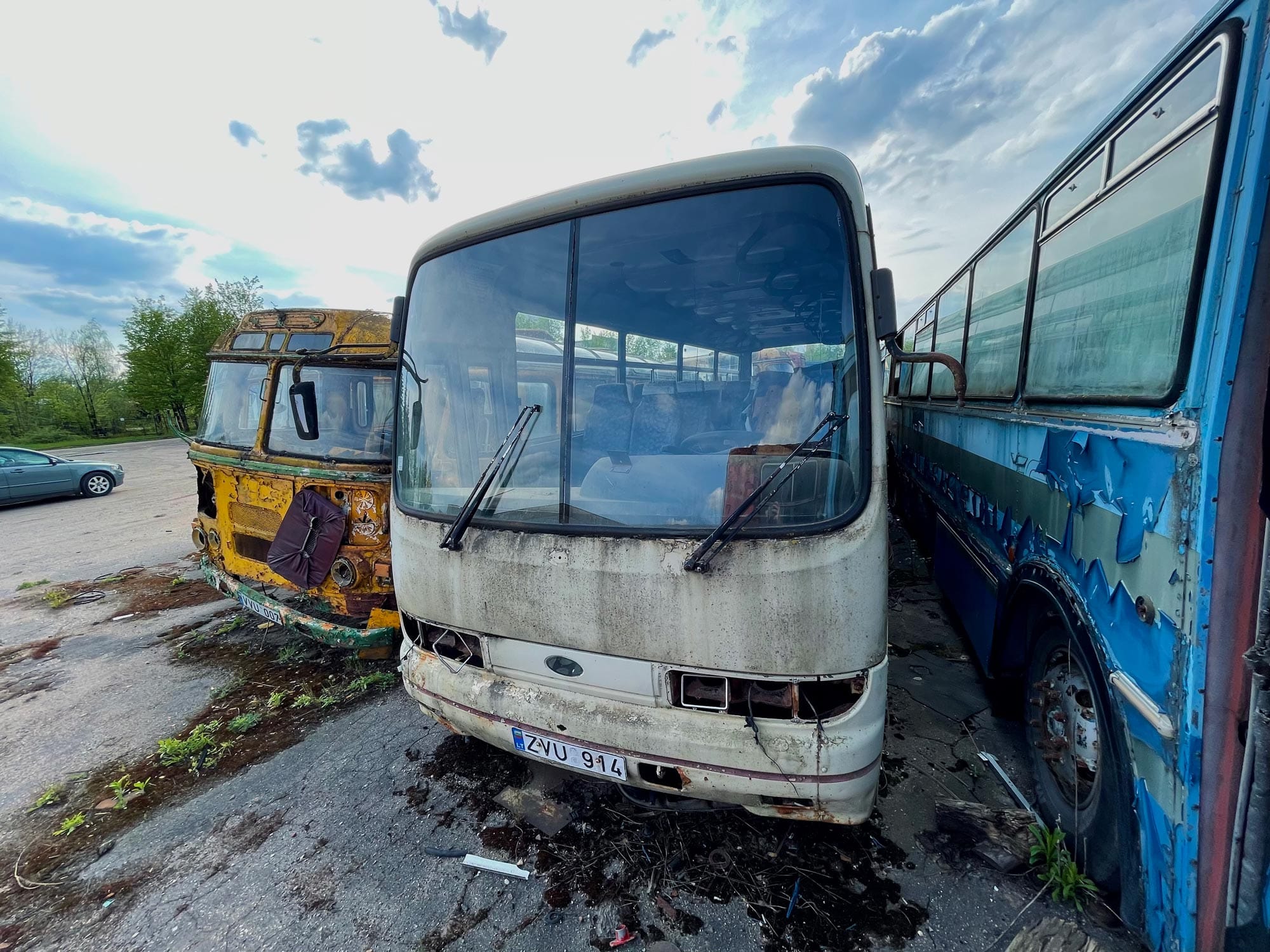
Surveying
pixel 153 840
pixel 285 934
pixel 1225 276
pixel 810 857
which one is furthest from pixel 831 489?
pixel 153 840

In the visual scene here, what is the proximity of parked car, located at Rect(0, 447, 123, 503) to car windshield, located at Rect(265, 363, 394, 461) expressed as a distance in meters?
12.9

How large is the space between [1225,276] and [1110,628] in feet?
3.75

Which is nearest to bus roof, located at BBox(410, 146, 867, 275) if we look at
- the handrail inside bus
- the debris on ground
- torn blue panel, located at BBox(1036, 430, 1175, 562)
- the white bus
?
the white bus

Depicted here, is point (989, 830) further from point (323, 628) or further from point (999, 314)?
point (323, 628)

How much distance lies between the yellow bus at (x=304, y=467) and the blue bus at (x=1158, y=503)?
11.7 feet

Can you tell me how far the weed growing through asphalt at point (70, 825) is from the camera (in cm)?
274

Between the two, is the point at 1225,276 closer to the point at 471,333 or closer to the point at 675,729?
the point at 675,729

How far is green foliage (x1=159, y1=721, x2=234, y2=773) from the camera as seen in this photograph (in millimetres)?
3236

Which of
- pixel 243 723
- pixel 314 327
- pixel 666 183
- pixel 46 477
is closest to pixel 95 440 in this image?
pixel 46 477

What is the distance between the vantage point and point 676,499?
2.10 m

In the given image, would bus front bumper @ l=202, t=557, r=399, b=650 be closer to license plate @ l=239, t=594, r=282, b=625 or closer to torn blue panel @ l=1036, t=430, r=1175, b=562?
license plate @ l=239, t=594, r=282, b=625

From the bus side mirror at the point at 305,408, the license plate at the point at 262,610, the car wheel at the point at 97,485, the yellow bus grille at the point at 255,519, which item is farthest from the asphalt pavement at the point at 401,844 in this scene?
the car wheel at the point at 97,485

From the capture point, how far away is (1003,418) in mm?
3115

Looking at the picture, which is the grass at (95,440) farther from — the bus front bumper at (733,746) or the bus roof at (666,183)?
the bus front bumper at (733,746)
